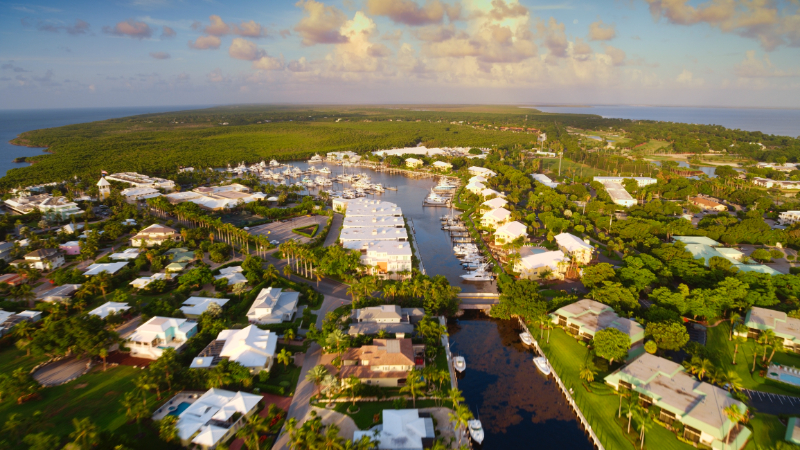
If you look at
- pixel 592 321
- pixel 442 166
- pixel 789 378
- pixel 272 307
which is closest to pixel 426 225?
pixel 272 307

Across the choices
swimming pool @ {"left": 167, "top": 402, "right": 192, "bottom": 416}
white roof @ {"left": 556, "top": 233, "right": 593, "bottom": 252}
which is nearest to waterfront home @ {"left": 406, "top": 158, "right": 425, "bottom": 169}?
white roof @ {"left": 556, "top": 233, "right": 593, "bottom": 252}

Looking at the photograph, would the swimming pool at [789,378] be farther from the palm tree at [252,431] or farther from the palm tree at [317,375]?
the palm tree at [252,431]

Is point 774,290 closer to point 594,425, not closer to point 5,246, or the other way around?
point 594,425

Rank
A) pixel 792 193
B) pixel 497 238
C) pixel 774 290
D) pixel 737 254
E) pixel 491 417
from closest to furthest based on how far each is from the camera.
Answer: pixel 491 417 < pixel 774 290 < pixel 737 254 < pixel 497 238 < pixel 792 193

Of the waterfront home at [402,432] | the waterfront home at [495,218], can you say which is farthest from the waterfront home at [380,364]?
the waterfront home at [495,218]

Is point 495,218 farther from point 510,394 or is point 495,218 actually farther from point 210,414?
point 210,414

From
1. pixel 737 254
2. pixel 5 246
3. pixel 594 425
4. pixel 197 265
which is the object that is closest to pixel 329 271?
pixel 197 265
